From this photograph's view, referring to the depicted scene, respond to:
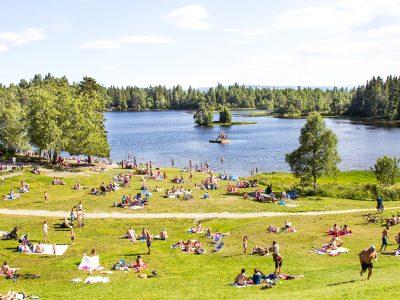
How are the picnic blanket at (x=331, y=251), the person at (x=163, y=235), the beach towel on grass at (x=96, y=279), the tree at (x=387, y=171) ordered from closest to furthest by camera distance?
1. the beach towel on grass at (x=96, y=279)
2. the picnic blanket at (x=331, y=251)
3. the person at (x=163, y=235)
4. the tree at (x=387, y=171)

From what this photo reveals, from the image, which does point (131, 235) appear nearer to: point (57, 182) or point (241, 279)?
point (241, 279)

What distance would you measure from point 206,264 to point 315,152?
33.8 metres

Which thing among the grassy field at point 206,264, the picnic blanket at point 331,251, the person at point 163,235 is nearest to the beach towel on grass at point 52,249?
the grassy field at point 206,264

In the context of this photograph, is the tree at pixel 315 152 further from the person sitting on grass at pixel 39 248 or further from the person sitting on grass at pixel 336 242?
the person sitting on grass at pixel 39 248

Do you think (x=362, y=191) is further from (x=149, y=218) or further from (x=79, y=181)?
(x=79, y=181)

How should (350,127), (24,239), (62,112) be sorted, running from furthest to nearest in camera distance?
(350,127) → (62,112) → (24,239)

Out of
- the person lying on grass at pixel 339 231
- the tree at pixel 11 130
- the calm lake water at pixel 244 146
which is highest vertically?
the tree at pixel 11 130

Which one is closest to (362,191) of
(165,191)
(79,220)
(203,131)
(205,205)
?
(205,205)

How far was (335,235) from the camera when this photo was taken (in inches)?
1480

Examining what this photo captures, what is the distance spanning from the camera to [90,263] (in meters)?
32.2

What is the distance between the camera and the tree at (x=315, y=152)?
6147 cm

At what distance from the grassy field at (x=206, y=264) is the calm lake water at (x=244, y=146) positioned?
51413 mm

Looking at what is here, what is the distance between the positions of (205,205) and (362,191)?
822 inches

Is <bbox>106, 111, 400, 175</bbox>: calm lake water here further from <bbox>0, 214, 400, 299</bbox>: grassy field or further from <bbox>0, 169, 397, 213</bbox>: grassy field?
<bbox>0, 214, 400, 299</bbox>: grassy field
